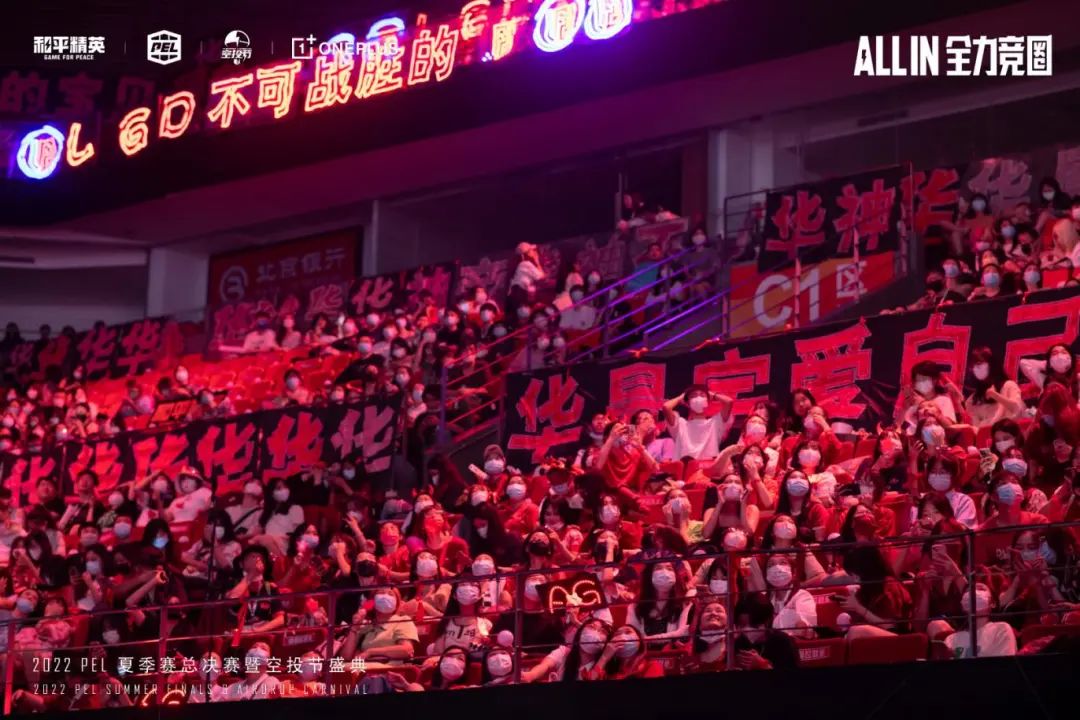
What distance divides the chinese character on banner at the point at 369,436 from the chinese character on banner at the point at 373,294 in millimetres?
4422

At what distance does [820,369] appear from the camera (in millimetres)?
13281

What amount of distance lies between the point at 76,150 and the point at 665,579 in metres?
14.8

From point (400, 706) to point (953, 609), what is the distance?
3.21 meters

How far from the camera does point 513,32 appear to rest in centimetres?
1909

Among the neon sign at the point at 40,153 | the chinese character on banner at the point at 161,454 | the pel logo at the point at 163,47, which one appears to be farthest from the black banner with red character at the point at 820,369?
the pel logo at the point at 163,47

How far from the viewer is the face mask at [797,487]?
1076 cm

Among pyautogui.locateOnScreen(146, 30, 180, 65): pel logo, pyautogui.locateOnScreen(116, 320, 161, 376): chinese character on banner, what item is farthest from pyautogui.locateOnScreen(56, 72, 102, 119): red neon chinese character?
pyautogui.locateOnScreen(116, 320, 161, 376): chinese character on banner

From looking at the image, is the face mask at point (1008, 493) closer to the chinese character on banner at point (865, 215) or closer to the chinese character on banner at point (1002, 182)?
the chinese character on banner at point (865, 215)

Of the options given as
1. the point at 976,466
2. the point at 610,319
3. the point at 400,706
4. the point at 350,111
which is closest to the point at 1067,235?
the point at 976,466

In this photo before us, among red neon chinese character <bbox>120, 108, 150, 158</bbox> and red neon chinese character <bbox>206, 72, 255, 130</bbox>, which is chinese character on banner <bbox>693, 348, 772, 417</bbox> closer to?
red neon chinese character <bbox>206, 72, 255, 130</bbox>

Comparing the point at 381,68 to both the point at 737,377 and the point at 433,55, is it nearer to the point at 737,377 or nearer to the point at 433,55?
the point at 433,55

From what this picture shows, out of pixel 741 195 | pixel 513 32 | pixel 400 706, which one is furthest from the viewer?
pixel 513 32

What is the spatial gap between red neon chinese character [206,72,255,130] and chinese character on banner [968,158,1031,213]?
365 inches

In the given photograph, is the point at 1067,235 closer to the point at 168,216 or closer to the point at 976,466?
the point at 976,466
